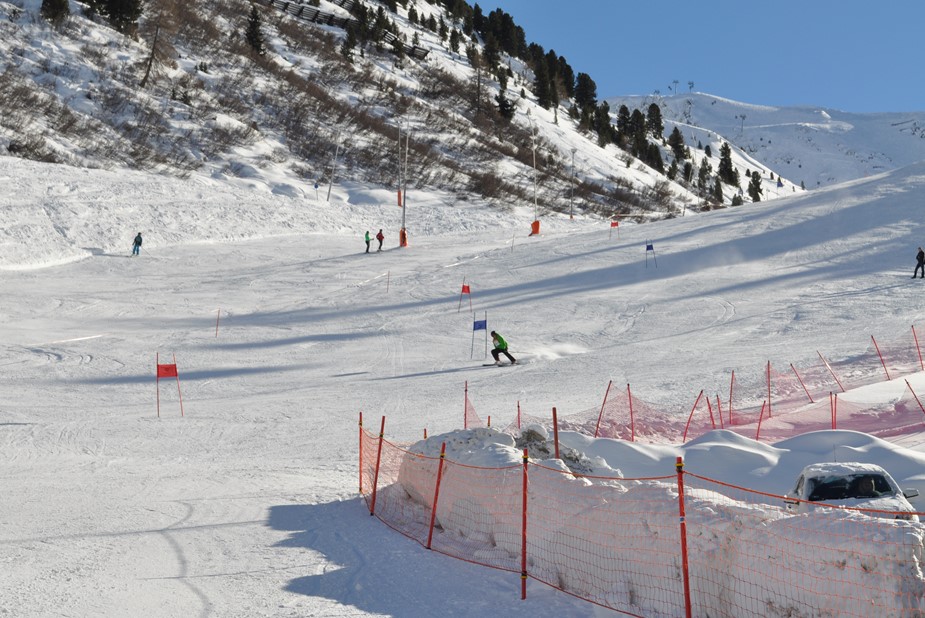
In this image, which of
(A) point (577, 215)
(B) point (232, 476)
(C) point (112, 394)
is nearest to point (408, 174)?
(A) point (577, 215)

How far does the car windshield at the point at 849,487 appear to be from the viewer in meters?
→ 8.73

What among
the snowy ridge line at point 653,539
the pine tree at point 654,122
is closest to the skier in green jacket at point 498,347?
the snowy ridge line at point 653,539

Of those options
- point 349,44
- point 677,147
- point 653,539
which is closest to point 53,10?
point 349,44

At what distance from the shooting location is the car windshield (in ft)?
28.6

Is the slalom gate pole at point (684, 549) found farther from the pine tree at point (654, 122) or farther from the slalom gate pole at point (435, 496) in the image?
the pine tree at point (654, 122)

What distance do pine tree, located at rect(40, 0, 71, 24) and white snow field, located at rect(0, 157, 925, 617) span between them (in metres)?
29.0

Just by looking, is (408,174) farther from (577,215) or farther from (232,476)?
(232,476)

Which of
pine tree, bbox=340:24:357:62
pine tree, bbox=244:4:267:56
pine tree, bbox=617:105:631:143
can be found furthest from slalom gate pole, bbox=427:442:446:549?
pine tree, bbox=617:105:631:143

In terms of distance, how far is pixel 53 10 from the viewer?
218 ft

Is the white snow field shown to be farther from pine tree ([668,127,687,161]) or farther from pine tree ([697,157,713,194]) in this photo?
pine tree ([668,127,687,161])

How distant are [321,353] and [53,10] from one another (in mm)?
57528

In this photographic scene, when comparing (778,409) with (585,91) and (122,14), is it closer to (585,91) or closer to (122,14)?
(122,14)

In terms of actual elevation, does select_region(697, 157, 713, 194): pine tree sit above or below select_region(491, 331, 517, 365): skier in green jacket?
above

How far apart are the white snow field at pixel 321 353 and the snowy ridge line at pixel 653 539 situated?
0.43 m
